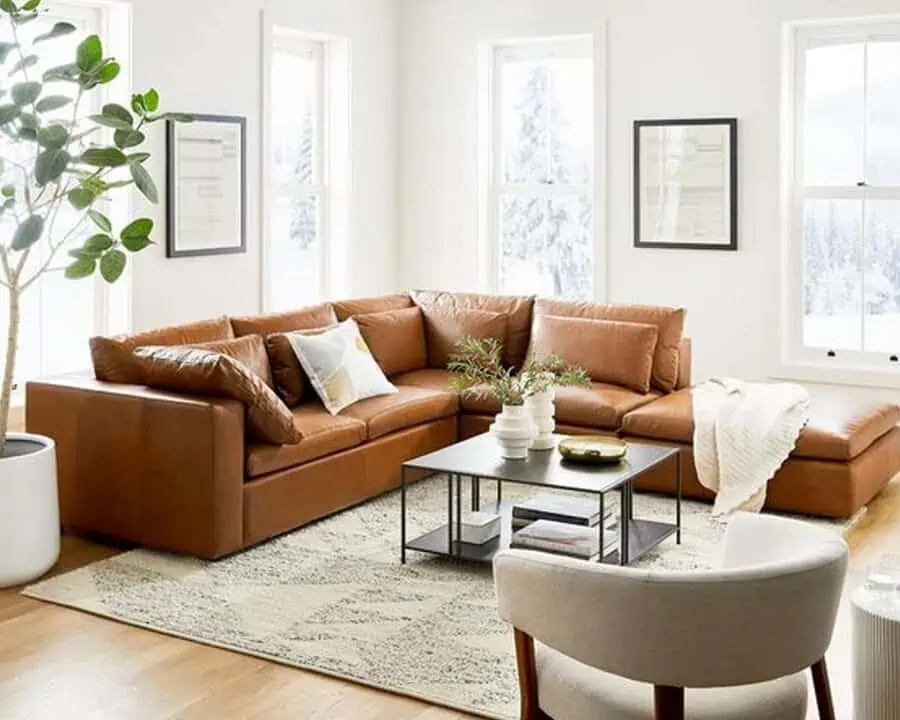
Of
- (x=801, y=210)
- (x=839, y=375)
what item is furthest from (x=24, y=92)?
(x=839, y=375)

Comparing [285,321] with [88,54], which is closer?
[88,54]

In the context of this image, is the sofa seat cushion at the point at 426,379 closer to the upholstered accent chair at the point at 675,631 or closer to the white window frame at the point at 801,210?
the white window frame at the point at 801,210

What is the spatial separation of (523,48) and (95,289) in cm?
310

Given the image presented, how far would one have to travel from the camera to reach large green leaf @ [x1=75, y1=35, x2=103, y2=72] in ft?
14.6

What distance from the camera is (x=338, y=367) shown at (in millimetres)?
5609

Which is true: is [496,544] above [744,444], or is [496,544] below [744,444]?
below

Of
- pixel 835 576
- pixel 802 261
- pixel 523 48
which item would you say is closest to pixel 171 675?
pixel 835 576

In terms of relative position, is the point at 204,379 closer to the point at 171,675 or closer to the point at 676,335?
the point at 171,675

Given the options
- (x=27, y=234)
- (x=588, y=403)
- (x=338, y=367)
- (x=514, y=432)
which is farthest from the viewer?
(x=588, y=403)

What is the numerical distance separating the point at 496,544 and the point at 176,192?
293 centimetres

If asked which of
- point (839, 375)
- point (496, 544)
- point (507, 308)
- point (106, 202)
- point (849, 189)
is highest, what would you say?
point (849, 189)

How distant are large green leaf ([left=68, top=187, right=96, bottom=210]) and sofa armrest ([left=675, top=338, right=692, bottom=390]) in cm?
296

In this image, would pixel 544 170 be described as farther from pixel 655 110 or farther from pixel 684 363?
pixel 684 363

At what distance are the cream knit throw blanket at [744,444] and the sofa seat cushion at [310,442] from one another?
1453 millimetres
